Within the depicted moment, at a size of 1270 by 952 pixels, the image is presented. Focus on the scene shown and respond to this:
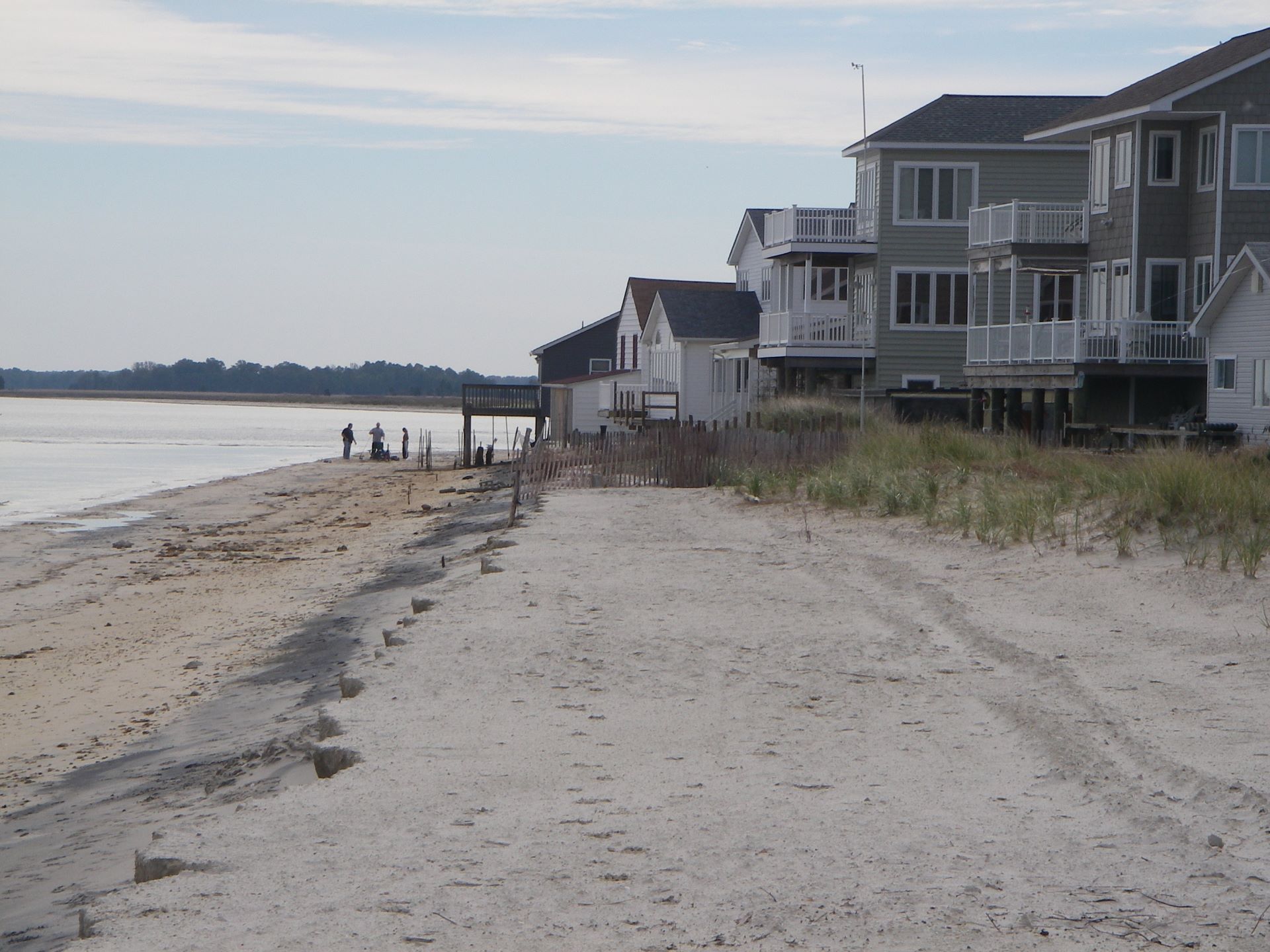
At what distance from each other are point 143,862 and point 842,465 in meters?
16.6

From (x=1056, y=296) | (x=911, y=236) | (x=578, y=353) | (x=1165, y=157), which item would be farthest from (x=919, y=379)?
(x=578, y=353)

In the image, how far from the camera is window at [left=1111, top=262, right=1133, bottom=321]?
31.0 m

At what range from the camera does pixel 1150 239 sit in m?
30.8

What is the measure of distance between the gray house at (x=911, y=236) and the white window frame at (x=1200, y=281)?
8353 mm

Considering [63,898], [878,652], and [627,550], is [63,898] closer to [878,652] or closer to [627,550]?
[878,652]

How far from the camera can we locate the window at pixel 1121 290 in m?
31.0

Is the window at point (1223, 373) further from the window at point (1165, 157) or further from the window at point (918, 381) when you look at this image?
the window at point (918, 381)

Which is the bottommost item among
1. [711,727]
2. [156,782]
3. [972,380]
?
[156,782]

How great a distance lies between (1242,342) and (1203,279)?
3.36 metres

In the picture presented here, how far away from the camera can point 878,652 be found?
32.1 ft

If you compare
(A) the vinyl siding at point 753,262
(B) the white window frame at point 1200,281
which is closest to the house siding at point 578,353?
(A) the vinyl siding at point 753,262

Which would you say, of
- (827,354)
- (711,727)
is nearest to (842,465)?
(711,727)

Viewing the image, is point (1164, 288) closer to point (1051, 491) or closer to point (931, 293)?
point (931, 293)

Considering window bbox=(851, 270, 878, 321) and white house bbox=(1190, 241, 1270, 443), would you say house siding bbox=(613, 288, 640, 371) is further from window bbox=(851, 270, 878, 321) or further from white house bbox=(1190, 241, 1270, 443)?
white house bbox=(1190, 241, 1270, 443)
